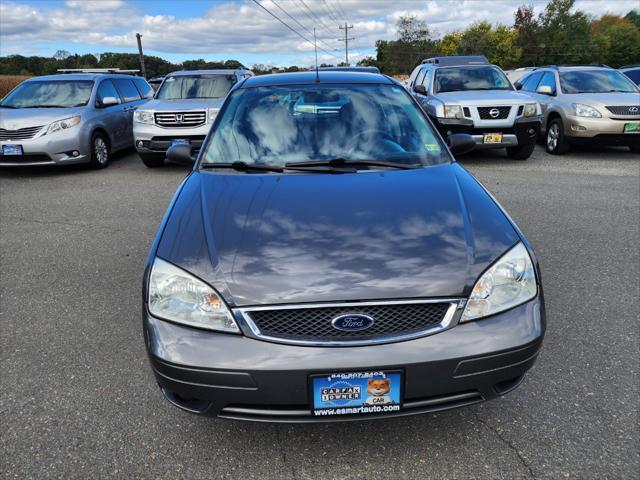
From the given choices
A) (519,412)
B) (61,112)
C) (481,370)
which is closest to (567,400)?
(519,412)

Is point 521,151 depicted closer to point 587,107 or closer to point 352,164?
point 587,107

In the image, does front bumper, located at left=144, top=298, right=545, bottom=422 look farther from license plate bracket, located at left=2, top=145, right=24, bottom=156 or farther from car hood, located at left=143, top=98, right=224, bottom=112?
license plate bracket, located at left=2, top=145, right=24, bottom=156

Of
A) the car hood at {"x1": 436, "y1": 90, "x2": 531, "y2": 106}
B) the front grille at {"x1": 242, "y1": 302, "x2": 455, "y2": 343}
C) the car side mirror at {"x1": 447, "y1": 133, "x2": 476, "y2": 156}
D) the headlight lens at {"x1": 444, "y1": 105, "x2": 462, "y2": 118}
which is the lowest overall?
the front grille at {"x1": 242, "y1": 302, "x2": 455, "y2": 343}

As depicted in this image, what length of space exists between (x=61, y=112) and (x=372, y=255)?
27.7ft

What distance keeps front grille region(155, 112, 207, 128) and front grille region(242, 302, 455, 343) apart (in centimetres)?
730

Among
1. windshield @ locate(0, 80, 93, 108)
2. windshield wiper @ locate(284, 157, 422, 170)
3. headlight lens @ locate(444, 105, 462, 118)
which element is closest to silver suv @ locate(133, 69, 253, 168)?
windshield @ locate(0, 80, 93, 108)

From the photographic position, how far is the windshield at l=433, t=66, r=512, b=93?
9.81 metres

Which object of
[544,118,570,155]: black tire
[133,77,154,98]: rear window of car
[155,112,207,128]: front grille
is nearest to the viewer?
[155,112,207,128]: front grille

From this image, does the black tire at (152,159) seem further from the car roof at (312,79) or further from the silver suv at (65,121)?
the car roof at (312,79)

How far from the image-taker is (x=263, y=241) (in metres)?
2.24

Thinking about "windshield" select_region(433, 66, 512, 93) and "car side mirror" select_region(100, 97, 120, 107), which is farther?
"windshield" select_region(433, 66, 512, 93)

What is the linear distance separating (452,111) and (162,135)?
16.3 ft

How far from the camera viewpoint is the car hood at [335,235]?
2.03 m

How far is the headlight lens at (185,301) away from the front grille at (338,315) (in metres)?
0.13
